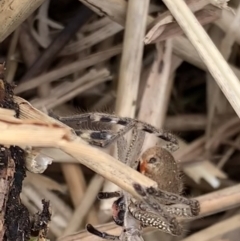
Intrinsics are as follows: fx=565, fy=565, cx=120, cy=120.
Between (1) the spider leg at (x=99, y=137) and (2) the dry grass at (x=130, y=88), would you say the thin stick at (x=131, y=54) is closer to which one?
(2) the dry grass at (x=130, y=88)

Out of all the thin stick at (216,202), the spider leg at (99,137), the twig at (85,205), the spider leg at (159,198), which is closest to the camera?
the spider leg at (159,198)

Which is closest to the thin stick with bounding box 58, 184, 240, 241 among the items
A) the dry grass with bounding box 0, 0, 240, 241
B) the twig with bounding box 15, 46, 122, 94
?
the dry grass with bounding box 0, 0, 240, 241

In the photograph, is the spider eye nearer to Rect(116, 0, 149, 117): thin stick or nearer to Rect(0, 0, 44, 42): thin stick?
Rect(116, 0, 149, 117): thin stick

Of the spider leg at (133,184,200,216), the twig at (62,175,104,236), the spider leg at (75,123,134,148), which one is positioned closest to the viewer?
the spider leg at (133,184,200,216)

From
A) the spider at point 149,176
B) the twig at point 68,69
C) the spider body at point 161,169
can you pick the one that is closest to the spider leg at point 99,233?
the spider at point 149,176

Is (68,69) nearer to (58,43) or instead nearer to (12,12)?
(58,43)

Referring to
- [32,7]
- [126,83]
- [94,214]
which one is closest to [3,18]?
[32,7]

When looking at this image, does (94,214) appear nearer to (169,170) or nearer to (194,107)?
(169,170)
